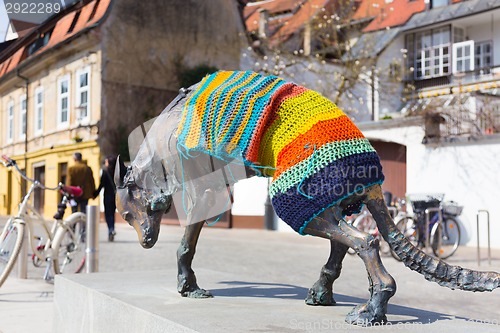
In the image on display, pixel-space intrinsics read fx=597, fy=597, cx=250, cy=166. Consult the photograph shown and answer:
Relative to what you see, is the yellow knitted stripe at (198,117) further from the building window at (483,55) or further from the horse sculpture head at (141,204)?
the building window at (483,55)

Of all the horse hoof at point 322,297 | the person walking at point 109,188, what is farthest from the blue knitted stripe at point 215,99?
the person walking at point 109,188

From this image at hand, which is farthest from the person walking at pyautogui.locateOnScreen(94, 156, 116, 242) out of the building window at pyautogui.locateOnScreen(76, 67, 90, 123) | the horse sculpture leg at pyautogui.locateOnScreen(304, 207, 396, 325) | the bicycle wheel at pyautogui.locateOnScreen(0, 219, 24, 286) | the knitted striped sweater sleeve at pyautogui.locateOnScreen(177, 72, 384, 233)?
the building window at pyautogui.locateOnScreen(76, 67, 90, 123)

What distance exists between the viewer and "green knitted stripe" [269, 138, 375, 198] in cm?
300

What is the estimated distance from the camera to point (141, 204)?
387cm

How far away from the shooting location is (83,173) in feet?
32.2

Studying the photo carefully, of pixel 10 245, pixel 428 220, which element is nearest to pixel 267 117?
pixel 10 245

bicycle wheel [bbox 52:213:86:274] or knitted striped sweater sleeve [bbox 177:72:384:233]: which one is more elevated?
knitted striped sweater sleeve [bbox 177:72:384:233]

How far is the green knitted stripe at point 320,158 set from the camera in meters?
3.00

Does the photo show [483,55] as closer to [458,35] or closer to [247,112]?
[458,35]

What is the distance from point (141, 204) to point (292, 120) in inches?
49.1

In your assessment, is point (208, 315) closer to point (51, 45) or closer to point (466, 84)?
point (466, 84)

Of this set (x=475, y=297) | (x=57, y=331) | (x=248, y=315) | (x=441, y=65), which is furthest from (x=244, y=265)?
(x=441, y=65)

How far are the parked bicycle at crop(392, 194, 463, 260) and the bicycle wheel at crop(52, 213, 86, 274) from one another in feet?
17.1

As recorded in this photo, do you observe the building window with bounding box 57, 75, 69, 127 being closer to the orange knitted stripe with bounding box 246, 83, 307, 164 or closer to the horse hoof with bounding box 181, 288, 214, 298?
the horse hoof with bounding box 181, 288, 214, 298
